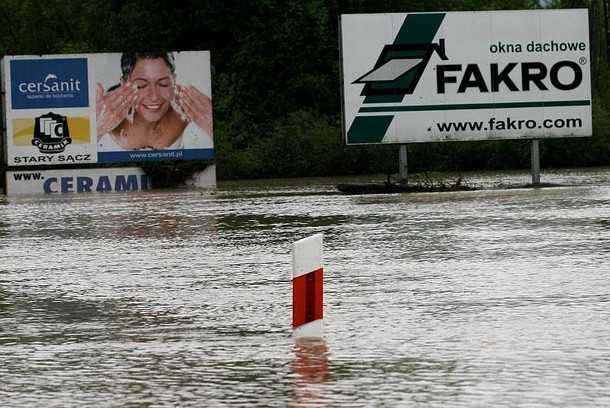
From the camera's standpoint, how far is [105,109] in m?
42.5

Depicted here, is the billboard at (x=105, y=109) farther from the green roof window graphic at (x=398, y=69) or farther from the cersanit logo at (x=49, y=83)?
the green roof window graphic at (x=398, y=69)

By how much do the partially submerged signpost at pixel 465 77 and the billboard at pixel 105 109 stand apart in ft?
28.7

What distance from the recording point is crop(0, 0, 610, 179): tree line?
52.7 m

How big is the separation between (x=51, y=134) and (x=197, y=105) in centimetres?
430

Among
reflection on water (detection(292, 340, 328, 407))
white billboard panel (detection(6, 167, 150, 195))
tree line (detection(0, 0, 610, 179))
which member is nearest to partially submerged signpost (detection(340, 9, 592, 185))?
white billboard panel (detection(6, 167, 150, 195))

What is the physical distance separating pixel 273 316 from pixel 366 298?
1.25 meters

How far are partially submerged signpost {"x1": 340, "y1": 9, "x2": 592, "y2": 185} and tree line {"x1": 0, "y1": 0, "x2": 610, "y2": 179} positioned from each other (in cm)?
979

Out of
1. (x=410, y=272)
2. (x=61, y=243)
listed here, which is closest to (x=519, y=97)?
(x=61, y=243)

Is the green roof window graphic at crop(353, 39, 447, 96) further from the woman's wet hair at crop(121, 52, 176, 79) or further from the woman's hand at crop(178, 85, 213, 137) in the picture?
the woman's wet hair at crop(121, 52, 176, 79)

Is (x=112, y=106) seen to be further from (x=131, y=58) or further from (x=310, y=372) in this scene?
(x=310, y=372)

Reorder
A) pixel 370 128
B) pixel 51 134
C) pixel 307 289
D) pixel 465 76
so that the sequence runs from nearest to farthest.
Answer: pixel 307 289 < pixel 370 128 < pixel 465 76 < pixel 51 134

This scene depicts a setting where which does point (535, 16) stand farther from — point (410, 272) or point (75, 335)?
point (75, 335)

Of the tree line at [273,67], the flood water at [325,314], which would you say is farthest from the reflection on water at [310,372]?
the tree line at [273,67]

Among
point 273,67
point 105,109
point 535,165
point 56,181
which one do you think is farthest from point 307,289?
point 273,67
